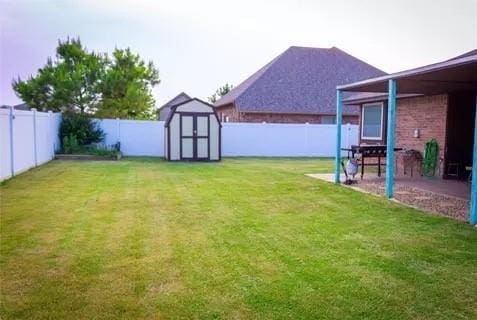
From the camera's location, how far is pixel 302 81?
80.7 feet

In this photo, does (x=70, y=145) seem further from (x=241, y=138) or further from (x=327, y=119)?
(x=327, y=119)

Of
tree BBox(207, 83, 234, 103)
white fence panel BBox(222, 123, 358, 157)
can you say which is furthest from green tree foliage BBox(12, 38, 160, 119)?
tree BBox(207, 83, 234, 103)

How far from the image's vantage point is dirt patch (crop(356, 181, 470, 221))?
23.5ft

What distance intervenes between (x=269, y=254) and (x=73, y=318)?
7.20 feet

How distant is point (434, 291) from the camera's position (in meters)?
3.81

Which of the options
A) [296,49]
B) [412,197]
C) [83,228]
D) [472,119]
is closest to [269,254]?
[83,228]

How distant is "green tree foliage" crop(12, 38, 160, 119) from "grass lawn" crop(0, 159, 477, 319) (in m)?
13.1

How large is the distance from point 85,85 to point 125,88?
2114 mm

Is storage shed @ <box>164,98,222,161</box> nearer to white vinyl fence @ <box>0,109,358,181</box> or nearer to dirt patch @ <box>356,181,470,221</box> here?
white vinyl fence @ <box>0,109,358,181</box>

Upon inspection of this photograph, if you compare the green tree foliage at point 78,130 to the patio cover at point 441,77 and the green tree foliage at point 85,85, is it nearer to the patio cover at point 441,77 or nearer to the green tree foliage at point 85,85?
the green tree foliage at point 85,85

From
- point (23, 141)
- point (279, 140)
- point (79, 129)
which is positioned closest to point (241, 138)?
point (279, 140)

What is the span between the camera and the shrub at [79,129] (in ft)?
58.5

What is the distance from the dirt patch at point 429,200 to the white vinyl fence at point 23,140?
7.87 metres

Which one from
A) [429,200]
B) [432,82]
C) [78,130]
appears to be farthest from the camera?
[78,130]
